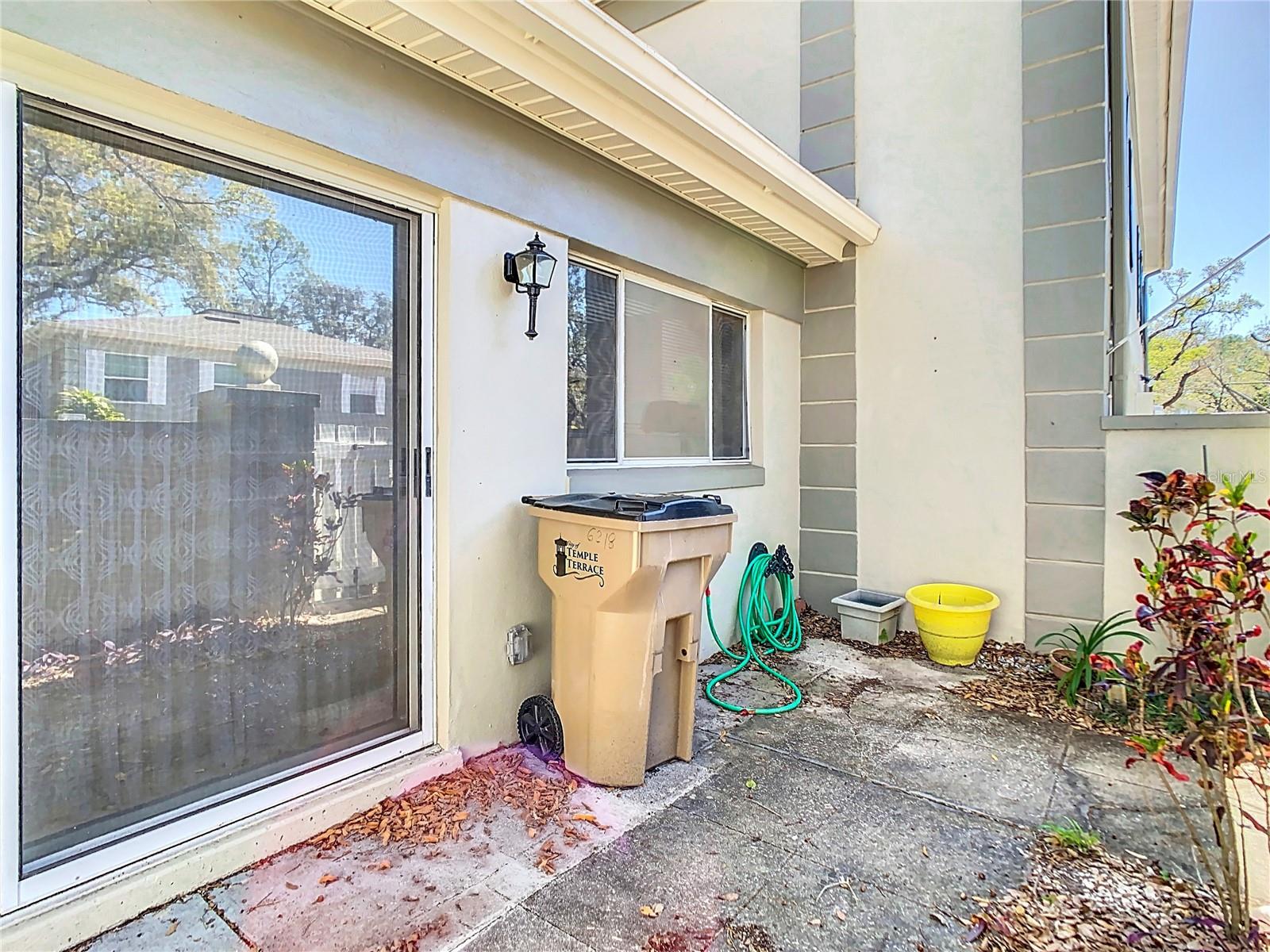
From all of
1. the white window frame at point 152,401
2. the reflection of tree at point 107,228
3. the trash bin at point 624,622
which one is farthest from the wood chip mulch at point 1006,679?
the reflection of tree at point 107,228

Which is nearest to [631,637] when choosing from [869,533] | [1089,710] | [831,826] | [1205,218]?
[831,826]

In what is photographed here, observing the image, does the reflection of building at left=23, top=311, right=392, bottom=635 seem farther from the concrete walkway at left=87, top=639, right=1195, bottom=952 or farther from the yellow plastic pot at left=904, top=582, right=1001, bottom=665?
the yellow plastic pot at left=904, top=582, right=1001, bottom=665

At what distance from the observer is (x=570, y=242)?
3.32 m

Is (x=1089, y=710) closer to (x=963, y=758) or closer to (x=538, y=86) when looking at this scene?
(x=963, y=758)

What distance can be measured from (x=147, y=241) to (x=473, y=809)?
7.24 feet

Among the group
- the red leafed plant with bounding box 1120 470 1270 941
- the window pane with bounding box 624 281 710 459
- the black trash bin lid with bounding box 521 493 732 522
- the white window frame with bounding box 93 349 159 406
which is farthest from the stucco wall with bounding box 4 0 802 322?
the red leafed plant with bounding box 1120 470 1270 941

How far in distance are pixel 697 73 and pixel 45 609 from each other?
603cm

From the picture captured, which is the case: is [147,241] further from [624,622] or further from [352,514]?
[624,622]

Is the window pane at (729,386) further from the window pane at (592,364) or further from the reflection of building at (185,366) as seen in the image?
the reflection of building at (185,366)

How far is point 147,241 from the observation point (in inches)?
77.4

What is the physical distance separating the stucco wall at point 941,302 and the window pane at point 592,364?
2.26 m

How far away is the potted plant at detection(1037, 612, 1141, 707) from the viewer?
3.67 metres

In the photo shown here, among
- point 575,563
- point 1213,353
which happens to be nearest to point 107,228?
point 575,563

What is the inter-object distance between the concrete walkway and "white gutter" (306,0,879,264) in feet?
9.29
